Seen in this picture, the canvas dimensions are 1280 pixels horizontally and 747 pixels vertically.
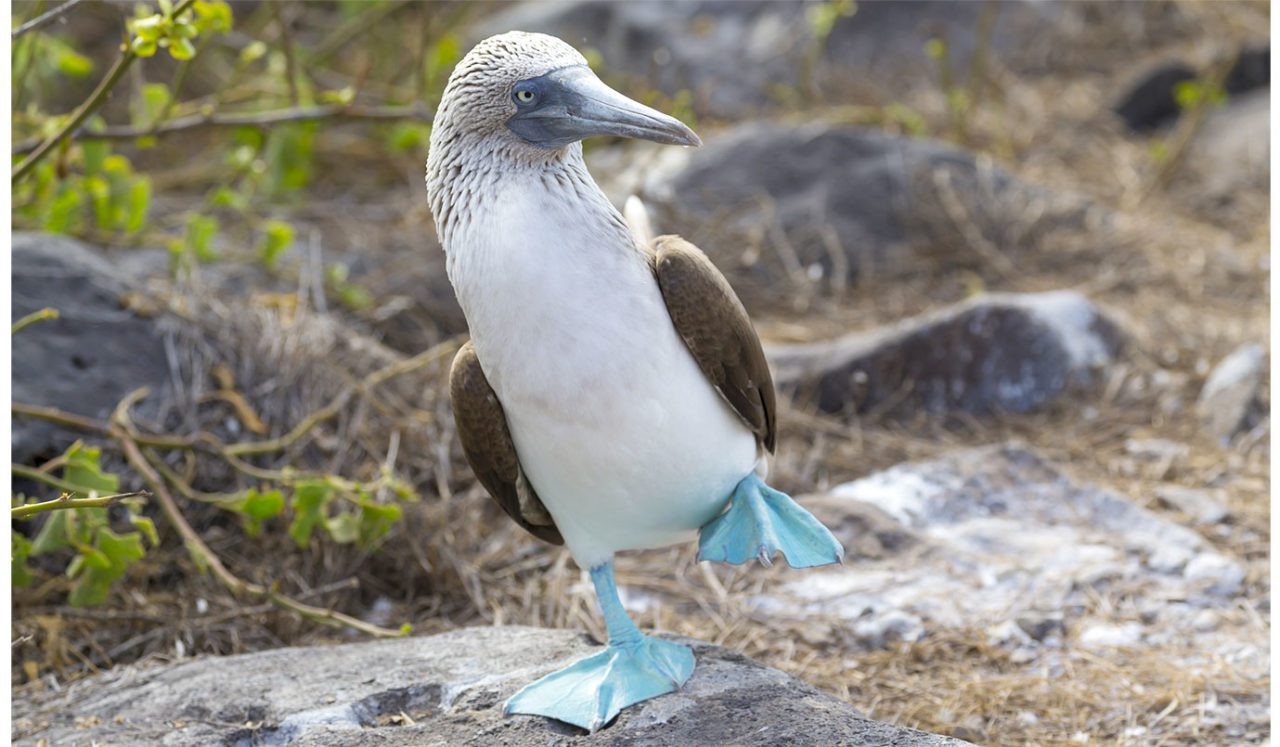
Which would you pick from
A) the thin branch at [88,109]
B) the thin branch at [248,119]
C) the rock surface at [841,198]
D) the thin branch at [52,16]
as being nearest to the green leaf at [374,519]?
the thin branch at [88,109]

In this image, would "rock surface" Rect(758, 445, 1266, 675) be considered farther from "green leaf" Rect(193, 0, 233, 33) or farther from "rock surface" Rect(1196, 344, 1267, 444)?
"green leaf" Rect(193, 0, 233, 33)

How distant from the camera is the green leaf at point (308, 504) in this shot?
3230mm

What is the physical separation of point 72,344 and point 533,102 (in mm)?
1903

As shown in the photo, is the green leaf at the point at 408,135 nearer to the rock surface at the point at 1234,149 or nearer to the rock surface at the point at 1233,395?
the rock surface at the point at 1233,395

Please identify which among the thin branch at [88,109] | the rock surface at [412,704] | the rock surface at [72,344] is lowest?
the rock surface at [412,704]

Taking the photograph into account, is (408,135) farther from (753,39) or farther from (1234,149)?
(1234,149)

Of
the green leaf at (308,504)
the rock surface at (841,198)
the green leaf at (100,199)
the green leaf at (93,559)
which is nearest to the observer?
the green leaf at (93,559)

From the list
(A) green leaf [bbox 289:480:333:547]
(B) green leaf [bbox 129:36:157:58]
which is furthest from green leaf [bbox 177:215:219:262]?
(B) green leaf [bbox 129:36:157:58]

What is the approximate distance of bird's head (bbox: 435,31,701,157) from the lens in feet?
7.74

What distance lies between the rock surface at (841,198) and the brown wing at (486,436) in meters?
2.87

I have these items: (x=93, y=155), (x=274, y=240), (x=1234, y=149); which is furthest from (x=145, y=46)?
(x=1234, y=149)

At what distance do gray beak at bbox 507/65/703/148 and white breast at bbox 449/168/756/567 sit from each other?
9cm

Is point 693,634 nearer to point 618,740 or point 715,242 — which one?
point 618,740

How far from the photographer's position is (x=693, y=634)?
3367 millimetres
